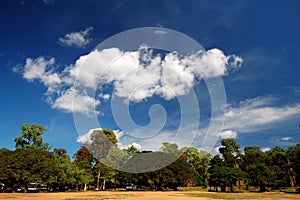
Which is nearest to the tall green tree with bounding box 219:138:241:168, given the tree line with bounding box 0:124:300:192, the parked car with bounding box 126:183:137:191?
the tree line with bounding box 0:124:300:192

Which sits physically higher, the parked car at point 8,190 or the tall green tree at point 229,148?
the tall green tree at point 229,148

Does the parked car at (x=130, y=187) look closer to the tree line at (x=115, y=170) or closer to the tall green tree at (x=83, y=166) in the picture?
the tree line at (x=115, y=170)

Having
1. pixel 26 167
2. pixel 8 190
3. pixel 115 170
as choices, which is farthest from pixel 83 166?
pixel 26 167

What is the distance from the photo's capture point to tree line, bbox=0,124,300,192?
39.6m

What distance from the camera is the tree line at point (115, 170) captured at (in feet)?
130

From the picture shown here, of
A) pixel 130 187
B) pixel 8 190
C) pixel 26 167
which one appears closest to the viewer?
pixel 26 167

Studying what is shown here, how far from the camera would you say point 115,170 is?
55.4 metres

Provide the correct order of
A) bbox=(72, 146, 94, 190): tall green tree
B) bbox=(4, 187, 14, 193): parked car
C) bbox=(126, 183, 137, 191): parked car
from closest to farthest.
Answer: bbox=(4, 187, 14, 193): parked car
bbox=(72, 146, 94, 190): tall green tree
bbox=(126, 183, 137, 191): parked car

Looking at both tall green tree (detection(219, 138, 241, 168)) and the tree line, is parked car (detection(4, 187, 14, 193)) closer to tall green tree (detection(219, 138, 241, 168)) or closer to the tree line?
the tree line

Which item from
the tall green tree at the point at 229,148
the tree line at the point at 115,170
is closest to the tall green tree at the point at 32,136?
the tree line at the point at 115,170

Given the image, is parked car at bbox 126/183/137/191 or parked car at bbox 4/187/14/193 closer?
parked car at bbox 4/187/14/193

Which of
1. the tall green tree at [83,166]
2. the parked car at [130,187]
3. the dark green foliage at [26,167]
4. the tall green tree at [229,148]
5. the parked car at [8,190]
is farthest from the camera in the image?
the tall green tree at [229,148]

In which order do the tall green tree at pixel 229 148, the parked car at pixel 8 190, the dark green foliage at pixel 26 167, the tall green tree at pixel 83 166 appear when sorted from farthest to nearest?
the tall green tree at pixel 229 148
the tall green tree at pixel 83 166
the parked car at pixel 8 190
the dark green foliage at pixel 26 167

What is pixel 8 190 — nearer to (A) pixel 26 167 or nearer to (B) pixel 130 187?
(A) pixel 26 167
